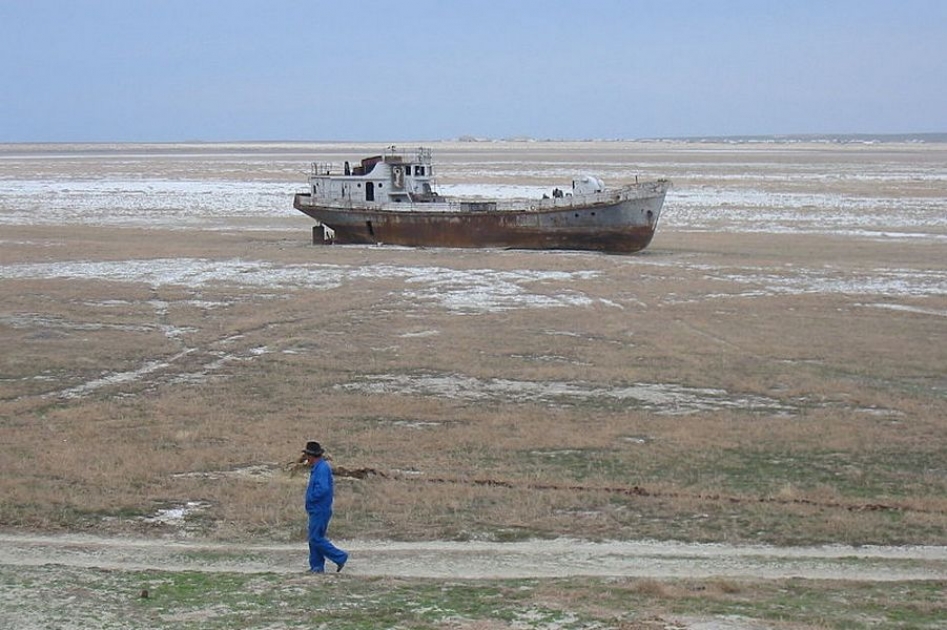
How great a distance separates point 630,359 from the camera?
76.6 feet

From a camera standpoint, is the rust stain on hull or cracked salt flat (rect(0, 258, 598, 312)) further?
the rust stain on hull

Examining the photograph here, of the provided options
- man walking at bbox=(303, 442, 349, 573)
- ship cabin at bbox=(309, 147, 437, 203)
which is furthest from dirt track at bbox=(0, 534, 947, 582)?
ship cabin at bbox=(309, 147, 437, 203)

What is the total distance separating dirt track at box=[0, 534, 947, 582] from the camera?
11.9 m

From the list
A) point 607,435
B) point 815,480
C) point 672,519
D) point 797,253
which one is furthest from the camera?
point 797,253

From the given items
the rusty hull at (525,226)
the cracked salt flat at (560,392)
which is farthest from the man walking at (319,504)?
the rusty hull at (525,226)

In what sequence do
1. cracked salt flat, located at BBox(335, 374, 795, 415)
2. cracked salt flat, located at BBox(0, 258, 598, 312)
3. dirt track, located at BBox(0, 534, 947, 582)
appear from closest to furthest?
dirt track, located at BBox(0, 534, 947, 582), cracked salt flat, located at BBox(335, 374, 795, 415), cracked salt flat, located at BBox(0, 258, 598, 312)

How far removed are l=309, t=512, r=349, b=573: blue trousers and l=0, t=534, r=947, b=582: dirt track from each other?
0.28 meters

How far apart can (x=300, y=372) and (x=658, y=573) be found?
11423 millimetres

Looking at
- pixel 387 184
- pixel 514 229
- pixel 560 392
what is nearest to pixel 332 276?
pixel 514 229

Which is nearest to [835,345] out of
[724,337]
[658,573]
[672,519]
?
[724,337]

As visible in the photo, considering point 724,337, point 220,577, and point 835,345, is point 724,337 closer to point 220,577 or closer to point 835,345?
point 835,345

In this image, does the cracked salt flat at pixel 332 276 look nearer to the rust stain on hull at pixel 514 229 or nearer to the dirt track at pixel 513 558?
the rust stain on hull at pixel 514 229

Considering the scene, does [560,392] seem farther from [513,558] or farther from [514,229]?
[514,229]

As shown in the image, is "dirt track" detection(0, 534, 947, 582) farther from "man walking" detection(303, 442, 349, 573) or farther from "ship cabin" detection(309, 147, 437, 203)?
"ship cabin" detection(309, 147, 437, 203)
